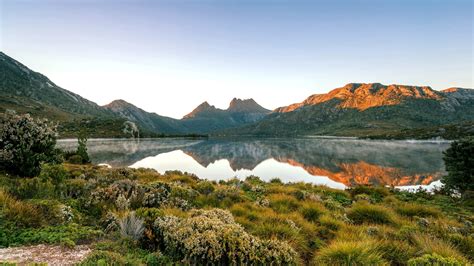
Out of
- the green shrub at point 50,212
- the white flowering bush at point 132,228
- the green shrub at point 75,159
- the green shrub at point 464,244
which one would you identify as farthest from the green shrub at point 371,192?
the green shrub at point 75,159

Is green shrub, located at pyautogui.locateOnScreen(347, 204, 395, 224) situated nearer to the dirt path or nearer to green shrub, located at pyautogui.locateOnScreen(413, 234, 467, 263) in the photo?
green shrub, located at pyautogui.locateOnScreen(413, 234, 467, 263)

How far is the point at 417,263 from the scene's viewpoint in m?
5.91

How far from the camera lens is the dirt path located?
18.1 feet

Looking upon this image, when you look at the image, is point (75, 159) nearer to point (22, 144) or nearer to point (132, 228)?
point (22, 144)

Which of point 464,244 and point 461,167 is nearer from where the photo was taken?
point 464,244

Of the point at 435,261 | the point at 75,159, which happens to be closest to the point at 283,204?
the point at 435,261

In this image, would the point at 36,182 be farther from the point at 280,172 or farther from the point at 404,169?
the point at 404,169

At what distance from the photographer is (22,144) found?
13.5 meters

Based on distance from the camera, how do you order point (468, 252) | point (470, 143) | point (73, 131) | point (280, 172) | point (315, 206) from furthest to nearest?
point (73, 131) < point (280, 172) < point (470, 143) < point (315, 206) < point (468, 252)

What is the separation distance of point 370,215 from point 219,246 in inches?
331

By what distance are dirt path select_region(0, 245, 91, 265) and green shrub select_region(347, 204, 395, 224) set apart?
9925 millimetres

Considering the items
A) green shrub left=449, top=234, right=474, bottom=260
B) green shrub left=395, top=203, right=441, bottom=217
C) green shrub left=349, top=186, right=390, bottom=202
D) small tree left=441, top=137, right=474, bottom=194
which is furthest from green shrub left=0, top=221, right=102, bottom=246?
small tree left=441, top=137, right=474, bottom=194

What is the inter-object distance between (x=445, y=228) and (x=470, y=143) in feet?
48.3

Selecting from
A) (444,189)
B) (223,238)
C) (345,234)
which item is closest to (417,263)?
(345,234)
